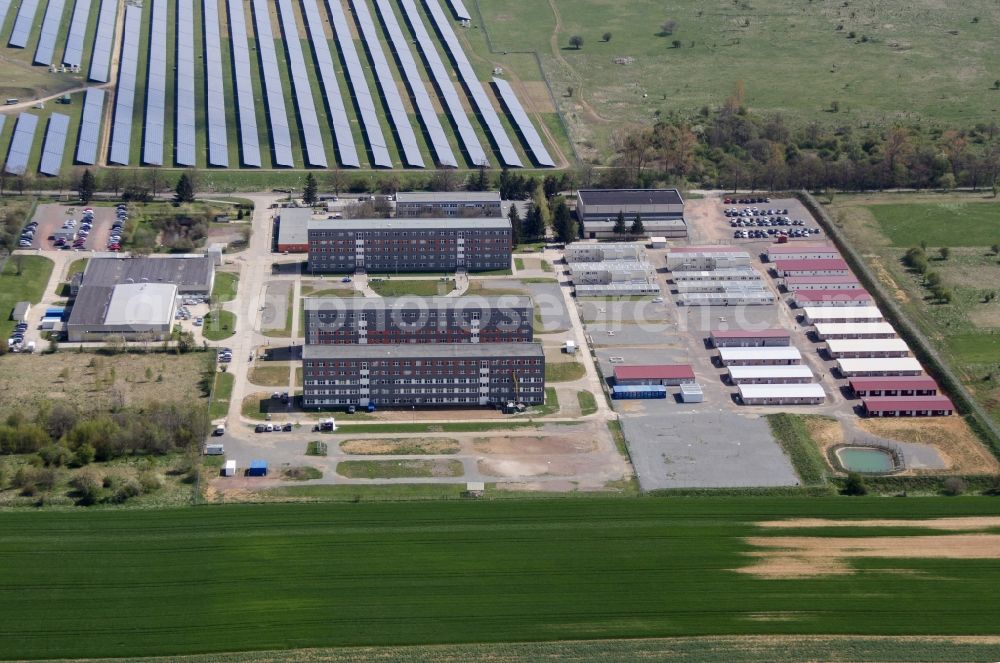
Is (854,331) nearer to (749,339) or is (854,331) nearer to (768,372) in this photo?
(749,339)

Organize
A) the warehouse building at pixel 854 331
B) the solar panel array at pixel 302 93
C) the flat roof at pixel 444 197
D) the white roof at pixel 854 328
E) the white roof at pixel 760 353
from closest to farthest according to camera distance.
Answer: the white roof at pixel 760 353 < the warehouse building at pixel 854 331 < the white roof at pixel 854 328 < the flat roof at pixel 444 197 < the solar panel array at pixel 302 93

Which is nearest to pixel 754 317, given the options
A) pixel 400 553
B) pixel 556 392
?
pixel 556 392

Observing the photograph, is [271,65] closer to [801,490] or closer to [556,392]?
[556,392]

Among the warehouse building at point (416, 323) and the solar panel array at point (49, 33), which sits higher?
the solar panel array at point (49, 33)

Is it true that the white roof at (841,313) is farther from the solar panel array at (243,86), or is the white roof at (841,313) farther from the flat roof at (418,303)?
the solar panel array at (243,86)

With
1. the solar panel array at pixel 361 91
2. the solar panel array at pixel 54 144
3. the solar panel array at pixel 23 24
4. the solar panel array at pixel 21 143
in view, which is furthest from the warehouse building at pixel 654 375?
the solar panel array at pixel 23 24

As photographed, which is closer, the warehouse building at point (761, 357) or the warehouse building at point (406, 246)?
the warehouse building at point (761, 357)

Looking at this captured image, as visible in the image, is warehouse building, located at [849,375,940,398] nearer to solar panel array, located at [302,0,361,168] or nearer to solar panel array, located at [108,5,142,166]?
solar panel array, located at [302,0,361,168]
